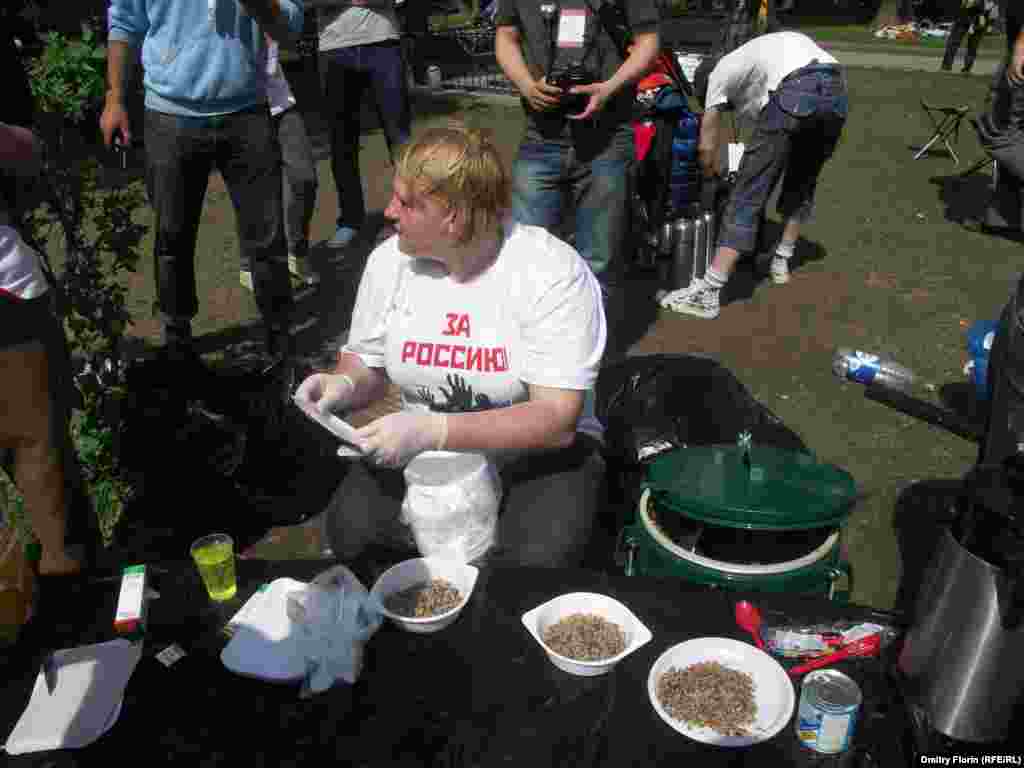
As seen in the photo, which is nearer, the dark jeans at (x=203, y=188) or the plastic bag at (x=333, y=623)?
the plastic bag at (x=333, y=623)

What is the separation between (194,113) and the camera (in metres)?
3.39

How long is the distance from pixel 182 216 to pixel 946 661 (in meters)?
3.32

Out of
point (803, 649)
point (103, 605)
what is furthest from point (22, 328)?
point (803, 649)

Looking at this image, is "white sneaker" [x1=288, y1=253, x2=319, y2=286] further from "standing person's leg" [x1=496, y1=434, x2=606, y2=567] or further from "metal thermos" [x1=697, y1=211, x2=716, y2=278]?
"standing person's leg" [x1=496, y1=434, x2=606, y2=567]

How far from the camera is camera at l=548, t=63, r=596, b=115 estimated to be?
11.5 ft

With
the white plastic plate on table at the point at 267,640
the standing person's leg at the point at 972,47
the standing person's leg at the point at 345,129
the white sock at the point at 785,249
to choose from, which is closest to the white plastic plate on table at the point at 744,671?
the white plastic plate on table at the point at 267,640

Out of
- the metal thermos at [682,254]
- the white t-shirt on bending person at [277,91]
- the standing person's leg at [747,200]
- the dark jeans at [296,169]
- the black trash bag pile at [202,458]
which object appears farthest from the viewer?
the metal thermos at [682,254]

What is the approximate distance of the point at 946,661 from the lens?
125 cm

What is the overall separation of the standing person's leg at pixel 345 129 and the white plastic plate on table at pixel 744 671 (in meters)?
4.44

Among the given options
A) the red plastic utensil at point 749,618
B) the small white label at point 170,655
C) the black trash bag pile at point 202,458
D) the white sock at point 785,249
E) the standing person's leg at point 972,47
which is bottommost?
the black trash bag pile at point 202,458

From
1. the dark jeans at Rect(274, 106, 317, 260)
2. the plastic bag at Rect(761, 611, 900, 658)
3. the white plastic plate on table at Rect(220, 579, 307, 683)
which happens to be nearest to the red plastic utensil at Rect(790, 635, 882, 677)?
the plastic bag at Rect(761, 611, 900, 658)

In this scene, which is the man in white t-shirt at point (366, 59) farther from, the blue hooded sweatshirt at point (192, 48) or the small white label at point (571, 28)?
the small white label at point (571, 28)

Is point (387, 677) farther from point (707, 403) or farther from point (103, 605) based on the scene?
point (707, 403)

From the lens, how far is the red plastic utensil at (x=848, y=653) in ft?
4.50
